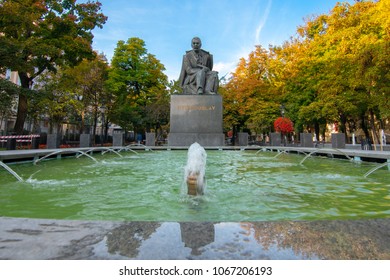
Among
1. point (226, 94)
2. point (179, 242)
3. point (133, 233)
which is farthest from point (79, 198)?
point (226, 94)

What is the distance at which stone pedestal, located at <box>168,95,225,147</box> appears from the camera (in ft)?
53.9

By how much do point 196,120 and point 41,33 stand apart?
1224 cm

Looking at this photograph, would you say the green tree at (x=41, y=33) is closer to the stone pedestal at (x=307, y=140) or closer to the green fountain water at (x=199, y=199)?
the green fountain water at (x=199, y=199)

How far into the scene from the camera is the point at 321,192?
4.15 meters

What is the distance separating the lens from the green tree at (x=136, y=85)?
1235 inches

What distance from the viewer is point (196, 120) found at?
54.4ft

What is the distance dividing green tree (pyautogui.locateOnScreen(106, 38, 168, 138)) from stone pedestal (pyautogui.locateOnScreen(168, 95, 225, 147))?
1454 cm

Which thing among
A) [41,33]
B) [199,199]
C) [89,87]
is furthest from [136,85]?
[199,199]

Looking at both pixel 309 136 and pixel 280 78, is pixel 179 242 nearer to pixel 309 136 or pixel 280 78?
pixel 309 136

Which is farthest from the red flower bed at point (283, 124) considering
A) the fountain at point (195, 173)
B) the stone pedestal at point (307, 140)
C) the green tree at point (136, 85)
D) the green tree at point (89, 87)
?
the fountain at point (195, 173)

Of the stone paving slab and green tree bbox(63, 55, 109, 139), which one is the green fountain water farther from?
green tree bbox(63, 55, 109, 139)

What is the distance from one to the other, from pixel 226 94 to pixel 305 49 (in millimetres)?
10263

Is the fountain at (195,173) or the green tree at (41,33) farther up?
the green tree at (41,33)

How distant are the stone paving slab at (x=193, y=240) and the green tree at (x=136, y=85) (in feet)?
93.8
